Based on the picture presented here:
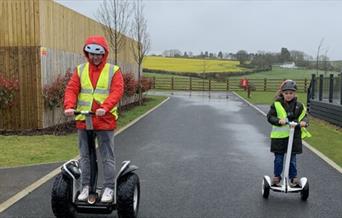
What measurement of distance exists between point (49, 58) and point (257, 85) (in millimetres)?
40375

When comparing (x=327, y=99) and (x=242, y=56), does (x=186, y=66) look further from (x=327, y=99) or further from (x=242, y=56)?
(x=327, y=99)

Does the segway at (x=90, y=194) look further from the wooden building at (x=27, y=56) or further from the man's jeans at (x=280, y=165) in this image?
the wooden building at (x=27, y=56)

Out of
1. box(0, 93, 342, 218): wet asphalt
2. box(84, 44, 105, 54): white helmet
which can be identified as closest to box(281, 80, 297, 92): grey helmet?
box(0, 93, 342, 218): wet asphalt

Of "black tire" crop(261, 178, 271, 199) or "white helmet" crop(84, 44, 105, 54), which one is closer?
"white helmet" crop(84, 44, 105, 54)

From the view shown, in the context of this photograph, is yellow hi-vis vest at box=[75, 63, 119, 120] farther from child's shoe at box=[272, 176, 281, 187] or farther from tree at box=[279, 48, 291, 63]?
tree at box=[279, 48, 291, 63]

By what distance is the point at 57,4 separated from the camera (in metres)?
14.0

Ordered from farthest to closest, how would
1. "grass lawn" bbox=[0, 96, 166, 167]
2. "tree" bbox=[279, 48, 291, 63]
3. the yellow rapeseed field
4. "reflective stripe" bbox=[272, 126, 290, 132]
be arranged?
"tree" bbox=[279, 48, 291, 63] < the yellow rapeseed field < "grass lawn" bbox=[0, 96, 166, 167] < "reflective stripe" bbox=[272, 126, 290, 132]

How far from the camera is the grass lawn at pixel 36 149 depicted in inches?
350

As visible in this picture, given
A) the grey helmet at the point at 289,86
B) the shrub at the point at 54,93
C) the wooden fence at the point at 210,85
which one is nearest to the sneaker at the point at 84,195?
the grey helmet at the point at 289,86

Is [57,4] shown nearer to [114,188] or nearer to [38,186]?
[38,186]

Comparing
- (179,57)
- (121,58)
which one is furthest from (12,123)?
(179,57)

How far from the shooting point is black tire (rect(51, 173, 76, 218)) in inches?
205

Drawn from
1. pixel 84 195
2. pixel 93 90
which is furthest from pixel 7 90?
pixel 84 195

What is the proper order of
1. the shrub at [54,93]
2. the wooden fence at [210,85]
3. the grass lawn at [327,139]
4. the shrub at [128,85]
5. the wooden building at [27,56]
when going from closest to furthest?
the grass lawn at [327,139] < the wooden building at [27,56] < the shrub at [54,93] < the shrub at [128,85] < the wooden fence at [210,85]
